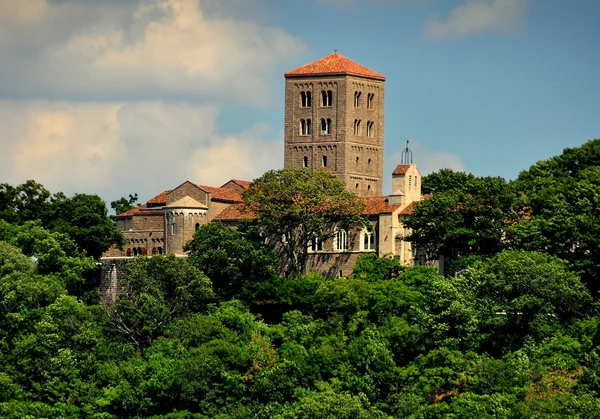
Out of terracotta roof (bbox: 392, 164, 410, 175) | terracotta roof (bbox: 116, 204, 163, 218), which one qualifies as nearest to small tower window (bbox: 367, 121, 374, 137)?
terracotta roof (bbox: 392, 164, 410, 175)

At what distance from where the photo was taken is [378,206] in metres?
114

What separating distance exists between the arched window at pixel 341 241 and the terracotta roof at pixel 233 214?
5.02 m

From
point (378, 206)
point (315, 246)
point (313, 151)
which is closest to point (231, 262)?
point (315, 246)

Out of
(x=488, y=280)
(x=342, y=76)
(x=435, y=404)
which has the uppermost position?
(x=342, y=76)

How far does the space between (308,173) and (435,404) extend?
25.4 metres

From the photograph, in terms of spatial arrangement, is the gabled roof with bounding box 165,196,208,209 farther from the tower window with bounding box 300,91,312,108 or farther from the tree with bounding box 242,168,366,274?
the tower window with bounding box 300,91,312,108

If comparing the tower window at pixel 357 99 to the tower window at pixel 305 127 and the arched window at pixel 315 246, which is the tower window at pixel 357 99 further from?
the arched window at pixel 315 246

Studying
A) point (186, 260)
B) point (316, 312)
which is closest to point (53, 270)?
point (186, 260)

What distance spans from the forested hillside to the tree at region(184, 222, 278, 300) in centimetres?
12

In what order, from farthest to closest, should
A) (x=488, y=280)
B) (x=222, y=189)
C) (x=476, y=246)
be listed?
1. (x=222, y=189)
2. (x=476, y=246)
3. (x=488, y=280)

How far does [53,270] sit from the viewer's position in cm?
11162

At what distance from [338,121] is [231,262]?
18139 mm

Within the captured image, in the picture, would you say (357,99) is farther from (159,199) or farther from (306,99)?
(159,199)

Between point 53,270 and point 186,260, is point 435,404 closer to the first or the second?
point 186,260
